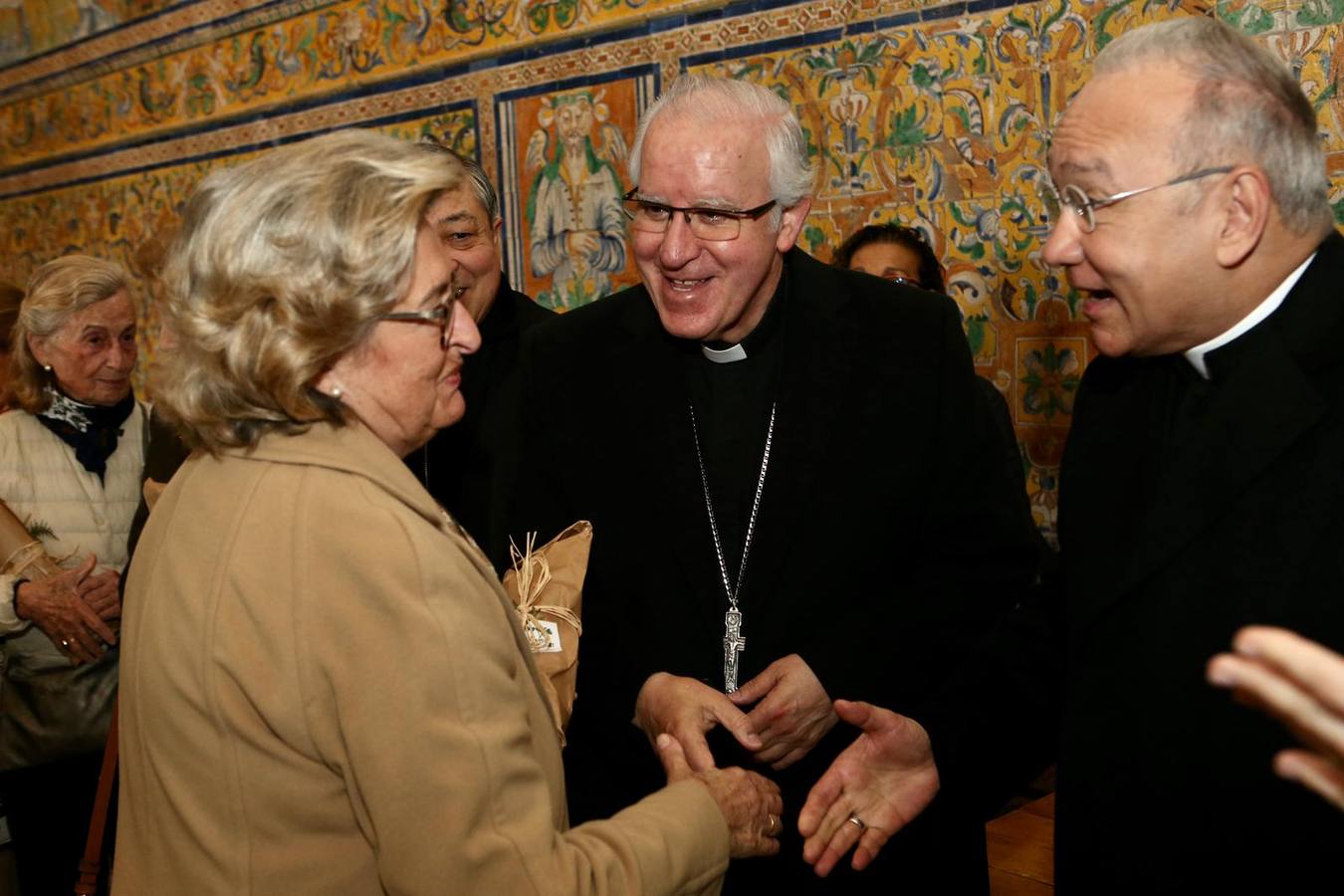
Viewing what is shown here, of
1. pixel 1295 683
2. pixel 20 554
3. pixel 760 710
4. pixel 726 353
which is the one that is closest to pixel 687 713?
pixel 760 710

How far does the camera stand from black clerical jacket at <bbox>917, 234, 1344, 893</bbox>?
177 centimetres

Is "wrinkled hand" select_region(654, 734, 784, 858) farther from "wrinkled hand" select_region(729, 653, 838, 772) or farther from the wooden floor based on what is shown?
the wooden floor

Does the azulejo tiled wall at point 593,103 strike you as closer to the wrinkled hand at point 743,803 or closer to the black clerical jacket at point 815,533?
the black clerical jacket at point 815,533

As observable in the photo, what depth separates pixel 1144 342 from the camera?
6.49 ft

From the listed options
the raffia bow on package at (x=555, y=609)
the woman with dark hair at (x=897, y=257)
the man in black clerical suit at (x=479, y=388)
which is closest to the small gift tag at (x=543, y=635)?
the raffia bow on package at (x=555, y=609)

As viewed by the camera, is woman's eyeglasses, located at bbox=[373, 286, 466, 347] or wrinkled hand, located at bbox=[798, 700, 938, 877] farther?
wrinkled hand, located at bbox=[798, 700, 938, 877]

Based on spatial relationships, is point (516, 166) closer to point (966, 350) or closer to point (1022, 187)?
point (1022, 187)

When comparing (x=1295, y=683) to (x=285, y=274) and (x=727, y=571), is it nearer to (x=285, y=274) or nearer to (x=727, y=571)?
(x=285, y=274)

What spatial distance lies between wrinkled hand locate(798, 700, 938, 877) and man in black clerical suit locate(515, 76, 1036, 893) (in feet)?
0.58

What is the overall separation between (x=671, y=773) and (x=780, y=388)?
0.97 meters

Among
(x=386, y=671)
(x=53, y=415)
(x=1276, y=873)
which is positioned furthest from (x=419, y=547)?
(x=53, y=415)

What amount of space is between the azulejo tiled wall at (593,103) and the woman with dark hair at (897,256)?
11cm

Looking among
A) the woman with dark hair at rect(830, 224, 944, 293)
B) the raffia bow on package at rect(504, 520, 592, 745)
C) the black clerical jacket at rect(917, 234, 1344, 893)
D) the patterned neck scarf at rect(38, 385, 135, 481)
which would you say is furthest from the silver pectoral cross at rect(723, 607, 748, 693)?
the patterned neck scarf at rect(38, 385, 135, 481)

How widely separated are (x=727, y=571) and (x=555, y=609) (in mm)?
460
